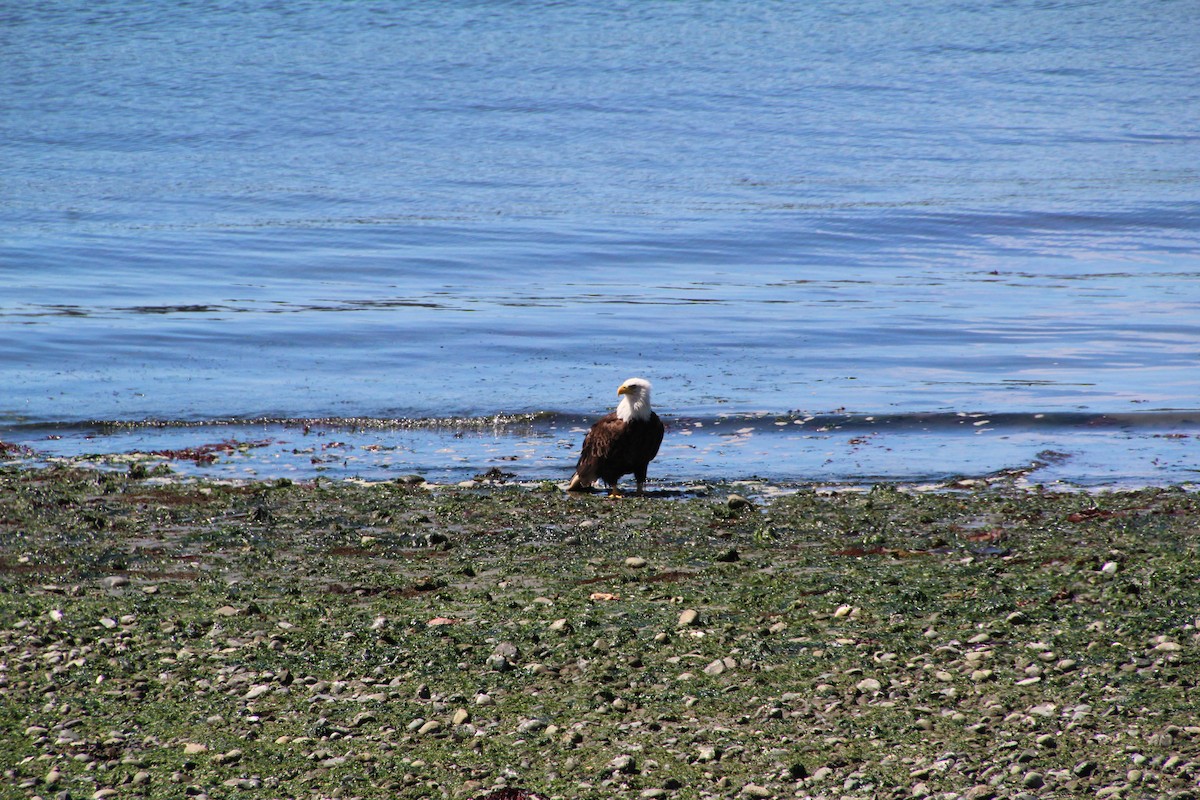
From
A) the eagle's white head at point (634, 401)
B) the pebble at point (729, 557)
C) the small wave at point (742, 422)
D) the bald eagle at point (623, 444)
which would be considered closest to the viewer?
the pebble at point (729, 557)

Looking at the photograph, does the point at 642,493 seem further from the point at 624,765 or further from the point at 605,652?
the point at 624,765

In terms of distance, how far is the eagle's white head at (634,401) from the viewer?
36.2 feet

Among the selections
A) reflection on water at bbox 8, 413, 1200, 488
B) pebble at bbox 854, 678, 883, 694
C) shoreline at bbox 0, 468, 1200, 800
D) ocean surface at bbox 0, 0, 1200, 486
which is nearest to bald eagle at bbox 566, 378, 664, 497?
reflection on water at bbox 8, 413, 1200, 488

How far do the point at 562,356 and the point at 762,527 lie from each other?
8701 millimetres

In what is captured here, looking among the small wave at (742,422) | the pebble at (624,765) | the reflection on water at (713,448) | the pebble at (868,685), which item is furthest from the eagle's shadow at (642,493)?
the pebble at (624,765)

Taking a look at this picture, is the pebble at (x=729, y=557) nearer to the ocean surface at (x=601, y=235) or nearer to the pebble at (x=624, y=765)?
the pebble at (x=624, y=765)

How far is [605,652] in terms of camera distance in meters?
6.66

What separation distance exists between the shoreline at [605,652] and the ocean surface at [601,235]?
8.36 feet

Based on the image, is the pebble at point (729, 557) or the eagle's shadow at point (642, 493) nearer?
the pebble at point (729, 557)


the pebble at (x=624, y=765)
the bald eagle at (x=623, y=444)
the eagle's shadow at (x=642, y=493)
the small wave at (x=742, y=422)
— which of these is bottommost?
the small wave at (x=742, y=422)

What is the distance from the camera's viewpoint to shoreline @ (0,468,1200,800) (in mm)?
5527

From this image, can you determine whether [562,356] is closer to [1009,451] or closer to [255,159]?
[1009,451]

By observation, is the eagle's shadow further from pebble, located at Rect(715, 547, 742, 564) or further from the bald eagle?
pebble, located at Rect(715, 547, 742, 564)

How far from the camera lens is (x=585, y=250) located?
93.2 feet
